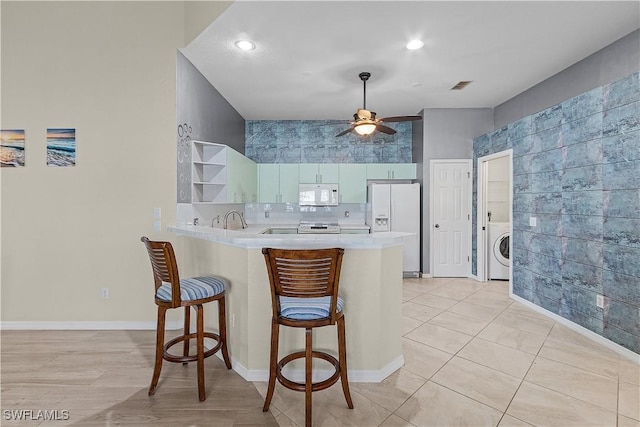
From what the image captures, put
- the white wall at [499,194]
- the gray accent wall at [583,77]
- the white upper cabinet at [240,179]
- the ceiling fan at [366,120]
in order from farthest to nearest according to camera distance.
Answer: the white wall at [499,194] → the white upper cabinet at [240,179] → the ceiling fan at [366,120] → the gray accent wall at [583,77]

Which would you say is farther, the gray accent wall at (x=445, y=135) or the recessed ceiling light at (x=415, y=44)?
the gray accent wall at (x=445, y=135)

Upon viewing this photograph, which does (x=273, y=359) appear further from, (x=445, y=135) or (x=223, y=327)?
(x=445, y=135)

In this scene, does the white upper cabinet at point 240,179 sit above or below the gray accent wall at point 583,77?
below

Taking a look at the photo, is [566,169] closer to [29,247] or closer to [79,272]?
[79,272]

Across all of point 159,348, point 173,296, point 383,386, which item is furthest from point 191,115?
point 383,386

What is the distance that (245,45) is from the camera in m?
2.96

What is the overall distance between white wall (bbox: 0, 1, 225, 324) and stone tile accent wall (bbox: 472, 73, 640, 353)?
164 inches

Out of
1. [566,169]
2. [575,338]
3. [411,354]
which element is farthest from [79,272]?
[566,169]

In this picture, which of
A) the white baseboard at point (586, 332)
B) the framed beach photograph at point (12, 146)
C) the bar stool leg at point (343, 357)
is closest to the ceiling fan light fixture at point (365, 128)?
the bar stool leg at point (343, 357)

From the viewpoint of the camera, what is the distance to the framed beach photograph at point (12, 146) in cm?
307

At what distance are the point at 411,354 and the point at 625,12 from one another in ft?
10.8

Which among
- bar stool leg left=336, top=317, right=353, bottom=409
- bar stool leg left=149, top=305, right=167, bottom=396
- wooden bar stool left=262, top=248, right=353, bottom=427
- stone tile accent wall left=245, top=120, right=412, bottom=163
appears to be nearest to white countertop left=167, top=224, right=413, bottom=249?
wooden bar stool left=262, top=248, right=353, bottom=427

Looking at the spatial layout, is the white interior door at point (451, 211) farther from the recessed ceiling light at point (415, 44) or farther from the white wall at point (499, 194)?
the recessed ceiling light at point (415, 44)

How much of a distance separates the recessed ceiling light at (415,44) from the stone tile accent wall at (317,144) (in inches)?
111
